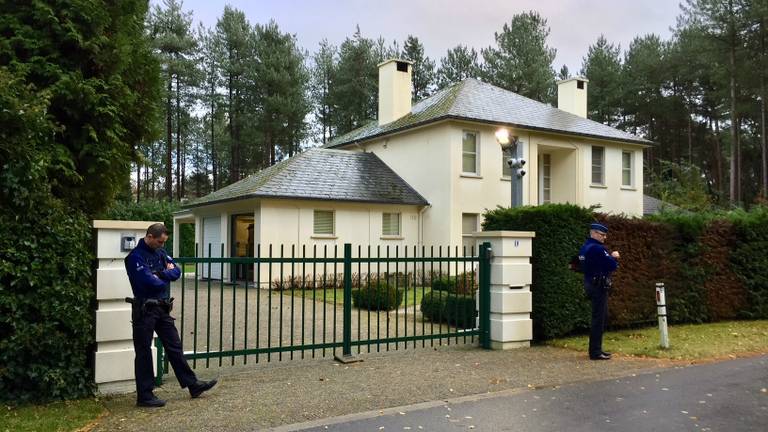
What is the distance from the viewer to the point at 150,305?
5785mm

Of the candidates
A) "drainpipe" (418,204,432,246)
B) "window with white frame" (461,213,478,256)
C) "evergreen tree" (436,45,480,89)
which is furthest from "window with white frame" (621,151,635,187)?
"evergreen tree" (436,45,480,89)

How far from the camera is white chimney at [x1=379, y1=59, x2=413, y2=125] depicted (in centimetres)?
2517

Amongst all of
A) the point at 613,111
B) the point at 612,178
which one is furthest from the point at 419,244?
the point at 613,111

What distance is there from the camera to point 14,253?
5.59 m

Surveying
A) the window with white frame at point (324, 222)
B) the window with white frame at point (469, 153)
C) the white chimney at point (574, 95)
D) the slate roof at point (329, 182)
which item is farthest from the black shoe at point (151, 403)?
the white chimney at point (574, 95)

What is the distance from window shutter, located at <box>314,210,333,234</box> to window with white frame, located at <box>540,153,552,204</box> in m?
10.4

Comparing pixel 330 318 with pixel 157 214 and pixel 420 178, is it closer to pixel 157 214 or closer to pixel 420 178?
pixel 420 178

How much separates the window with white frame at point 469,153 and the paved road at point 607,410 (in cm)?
1538

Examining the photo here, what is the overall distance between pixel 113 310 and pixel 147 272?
85 cm

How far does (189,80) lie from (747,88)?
3686 cm

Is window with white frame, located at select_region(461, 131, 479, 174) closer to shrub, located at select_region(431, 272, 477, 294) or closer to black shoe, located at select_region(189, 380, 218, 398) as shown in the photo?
shrub, located at select_region(431, 272, 477, 294)

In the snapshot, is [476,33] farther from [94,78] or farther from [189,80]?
[94,78]

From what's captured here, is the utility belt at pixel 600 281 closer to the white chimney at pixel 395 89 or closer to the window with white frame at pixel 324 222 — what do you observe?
the window with white frame at pixel 324 222

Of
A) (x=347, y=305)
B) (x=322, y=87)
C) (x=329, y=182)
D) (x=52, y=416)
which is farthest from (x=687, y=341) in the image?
(x=322, y=87)
